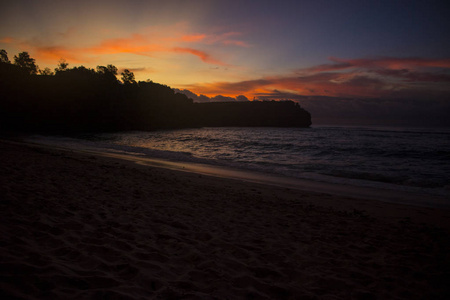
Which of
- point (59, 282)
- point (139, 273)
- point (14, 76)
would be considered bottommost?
point (139, 273)

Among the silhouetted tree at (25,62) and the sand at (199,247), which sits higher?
the silhouetted tree at (25,62)

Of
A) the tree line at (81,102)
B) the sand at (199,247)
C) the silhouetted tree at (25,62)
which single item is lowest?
the sand at (199,247)

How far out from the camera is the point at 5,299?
205cm

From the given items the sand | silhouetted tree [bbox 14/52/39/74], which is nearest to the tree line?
silhouetted tree [bbox 14/52/39/74]

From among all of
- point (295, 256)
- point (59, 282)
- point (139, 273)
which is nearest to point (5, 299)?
point (59, 282)

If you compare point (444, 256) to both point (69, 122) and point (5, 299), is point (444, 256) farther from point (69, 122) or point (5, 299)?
point (69, 122)

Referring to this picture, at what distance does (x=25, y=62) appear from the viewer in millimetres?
81625

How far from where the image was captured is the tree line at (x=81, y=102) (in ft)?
199

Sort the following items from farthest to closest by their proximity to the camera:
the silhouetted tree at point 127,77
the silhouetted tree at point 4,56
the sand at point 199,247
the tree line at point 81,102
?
the silhouetted tree at point 127,77 → the silhouetted tree at point 4,56 → the tree line at point 81,102 → the sand at point 199,247

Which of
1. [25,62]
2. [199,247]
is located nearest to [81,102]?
[25,62]

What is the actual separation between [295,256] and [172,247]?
2.27 m

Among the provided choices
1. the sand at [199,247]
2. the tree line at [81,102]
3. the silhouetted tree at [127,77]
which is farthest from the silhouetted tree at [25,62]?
the sand at [199,247]

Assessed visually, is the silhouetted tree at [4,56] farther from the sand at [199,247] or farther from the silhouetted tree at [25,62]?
the sand at [199,247]

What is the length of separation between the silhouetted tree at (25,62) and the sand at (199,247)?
10237cm
